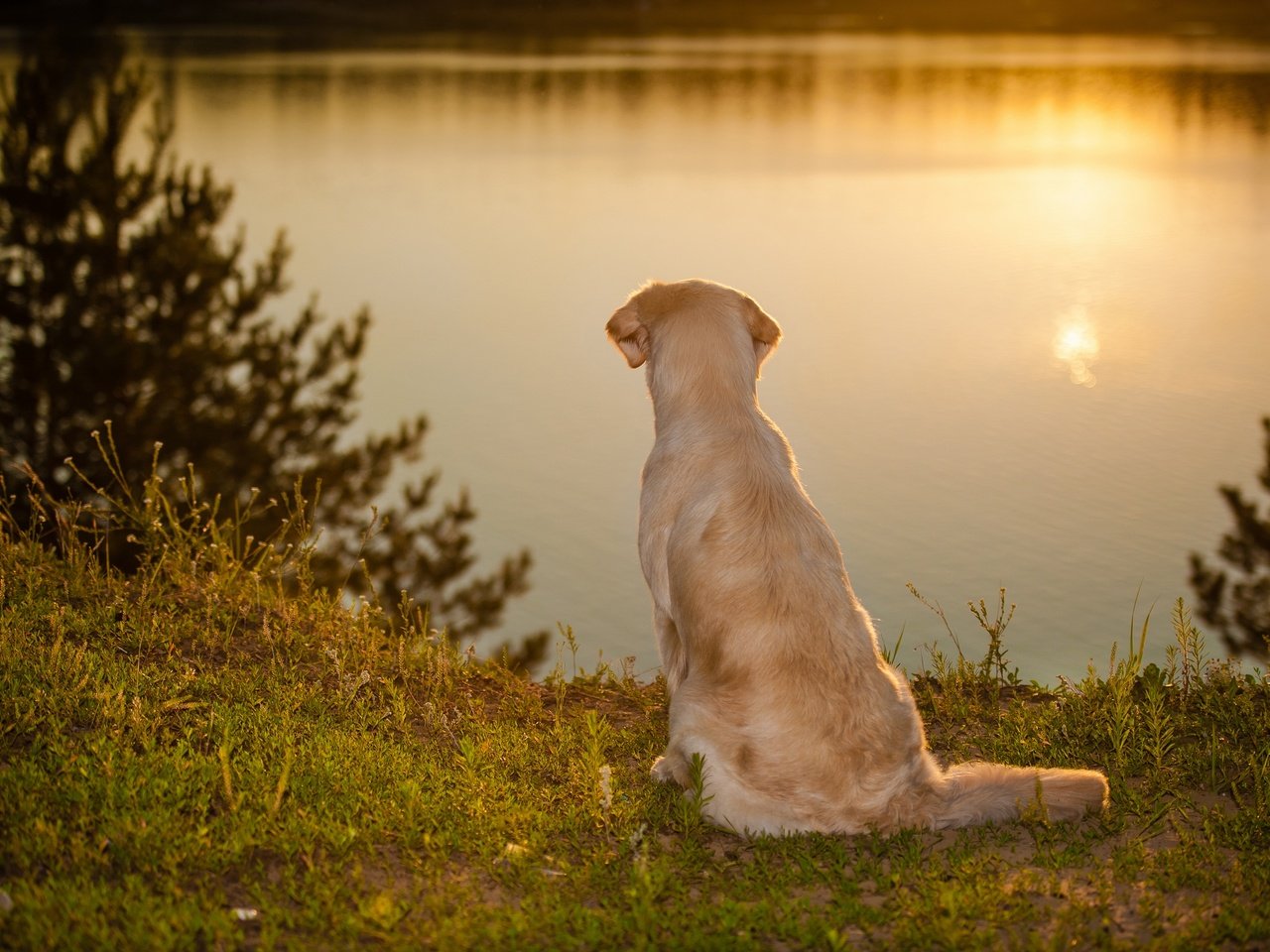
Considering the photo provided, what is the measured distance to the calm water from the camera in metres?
11.3

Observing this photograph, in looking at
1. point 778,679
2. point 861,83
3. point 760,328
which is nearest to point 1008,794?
point 778,679

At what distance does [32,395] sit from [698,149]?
55.0 ft

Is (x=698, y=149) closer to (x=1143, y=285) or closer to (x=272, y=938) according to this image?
(x=1143, y=285)

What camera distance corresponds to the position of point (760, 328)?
223 inches

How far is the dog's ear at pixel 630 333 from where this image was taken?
5684mm

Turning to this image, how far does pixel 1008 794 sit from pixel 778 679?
94 centimetres

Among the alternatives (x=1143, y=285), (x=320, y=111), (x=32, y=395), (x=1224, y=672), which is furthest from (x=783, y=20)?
(x=1224, y=672)

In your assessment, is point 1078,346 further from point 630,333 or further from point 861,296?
point 630,333

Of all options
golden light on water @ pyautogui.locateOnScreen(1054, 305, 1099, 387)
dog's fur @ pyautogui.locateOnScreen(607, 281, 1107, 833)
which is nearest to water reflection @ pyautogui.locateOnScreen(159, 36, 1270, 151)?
golden light on water @ pyautogui.locateOnScreen(1054, 305, 1099, 387)

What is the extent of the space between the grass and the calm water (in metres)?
2.89

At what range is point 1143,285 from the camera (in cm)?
1811

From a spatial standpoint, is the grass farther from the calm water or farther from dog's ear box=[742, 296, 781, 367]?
the calm water

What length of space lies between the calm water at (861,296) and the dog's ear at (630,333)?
12.1ft

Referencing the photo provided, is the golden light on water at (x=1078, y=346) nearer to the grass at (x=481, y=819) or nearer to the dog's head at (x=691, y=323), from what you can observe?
the grass at (x=481, y=819)
